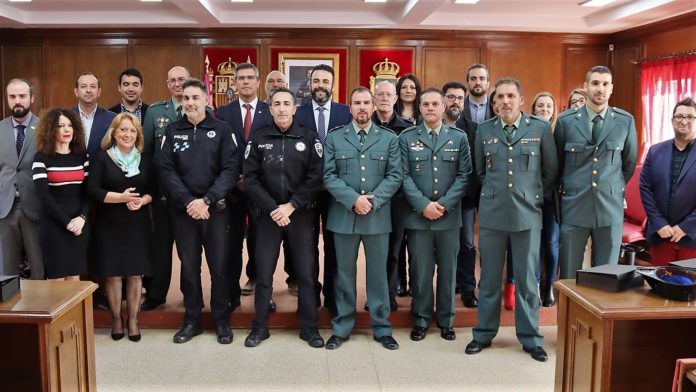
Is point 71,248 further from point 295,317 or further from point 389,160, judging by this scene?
point 389,160

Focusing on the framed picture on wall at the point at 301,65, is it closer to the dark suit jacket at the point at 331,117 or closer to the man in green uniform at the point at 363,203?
the dark suit jacket at the point at 331,117

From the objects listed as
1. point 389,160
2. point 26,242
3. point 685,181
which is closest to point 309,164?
point 389,160

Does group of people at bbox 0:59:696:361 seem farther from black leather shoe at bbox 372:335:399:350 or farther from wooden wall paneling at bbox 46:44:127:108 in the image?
wooden wall paneling at bbox 46:44:127:108

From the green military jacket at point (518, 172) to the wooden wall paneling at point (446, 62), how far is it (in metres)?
6.04

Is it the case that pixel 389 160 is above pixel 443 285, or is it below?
above

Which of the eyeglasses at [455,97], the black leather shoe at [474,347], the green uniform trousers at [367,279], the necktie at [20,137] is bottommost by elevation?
the black leather shoe at [474,347]

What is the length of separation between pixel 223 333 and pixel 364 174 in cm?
144

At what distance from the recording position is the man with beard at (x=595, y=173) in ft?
12.2

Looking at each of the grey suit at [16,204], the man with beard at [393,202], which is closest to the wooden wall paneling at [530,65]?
the man with beard at [393,202]

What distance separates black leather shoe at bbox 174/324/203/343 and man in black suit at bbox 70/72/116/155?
140 cm

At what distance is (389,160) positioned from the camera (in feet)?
13.1

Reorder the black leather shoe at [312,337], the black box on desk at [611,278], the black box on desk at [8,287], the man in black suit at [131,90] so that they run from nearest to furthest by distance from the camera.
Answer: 1. the black box on desk at [8,287]
2. the black box on desk at [611,278]
3. the black leather shoe at [312,337]
4. the man in black suit at [131,90]

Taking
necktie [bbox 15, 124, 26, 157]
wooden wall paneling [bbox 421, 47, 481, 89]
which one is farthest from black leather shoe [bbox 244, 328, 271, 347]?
wooden wall paneling [bbox 421, 47, 481, 89]

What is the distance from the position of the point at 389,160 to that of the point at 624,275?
174cm
